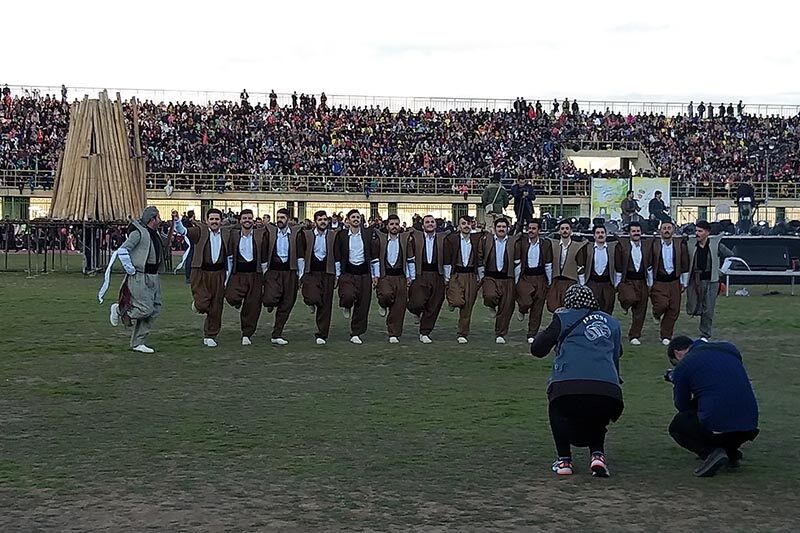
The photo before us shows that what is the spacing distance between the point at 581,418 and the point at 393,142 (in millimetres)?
47846

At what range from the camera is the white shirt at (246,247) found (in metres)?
15.5

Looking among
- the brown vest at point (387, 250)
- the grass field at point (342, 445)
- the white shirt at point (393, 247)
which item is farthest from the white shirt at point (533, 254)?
the white shirt at point (393, 247)

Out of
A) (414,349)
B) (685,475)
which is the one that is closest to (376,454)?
(685,475)

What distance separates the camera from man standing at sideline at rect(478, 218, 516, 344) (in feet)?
53.2

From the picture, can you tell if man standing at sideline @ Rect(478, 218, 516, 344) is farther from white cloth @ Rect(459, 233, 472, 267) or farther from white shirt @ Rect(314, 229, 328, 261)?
white shirt @ Rect(314, 229, 328, 261)

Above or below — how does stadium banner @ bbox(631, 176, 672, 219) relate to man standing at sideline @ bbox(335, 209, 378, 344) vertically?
above

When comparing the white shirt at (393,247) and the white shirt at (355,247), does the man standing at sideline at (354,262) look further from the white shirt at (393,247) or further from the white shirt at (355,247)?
the white shirt at (393,247)

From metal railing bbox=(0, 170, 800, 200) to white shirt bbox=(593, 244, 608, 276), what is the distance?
31132 millimetres

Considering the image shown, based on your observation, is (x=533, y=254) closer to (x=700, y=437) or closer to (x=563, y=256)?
(x=563, y=256)

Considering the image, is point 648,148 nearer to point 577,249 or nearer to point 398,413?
point 577,249

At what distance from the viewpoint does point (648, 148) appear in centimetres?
5641

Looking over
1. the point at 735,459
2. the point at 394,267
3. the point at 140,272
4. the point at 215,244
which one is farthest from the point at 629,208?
the point at 735,459

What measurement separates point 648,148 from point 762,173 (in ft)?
18.4

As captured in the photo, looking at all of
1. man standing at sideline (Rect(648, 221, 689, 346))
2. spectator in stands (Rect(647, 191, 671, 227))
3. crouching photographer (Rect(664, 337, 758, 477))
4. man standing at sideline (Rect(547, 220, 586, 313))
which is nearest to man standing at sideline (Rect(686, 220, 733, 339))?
man standing at sideline (Rect(648, 221, 689, 346))
